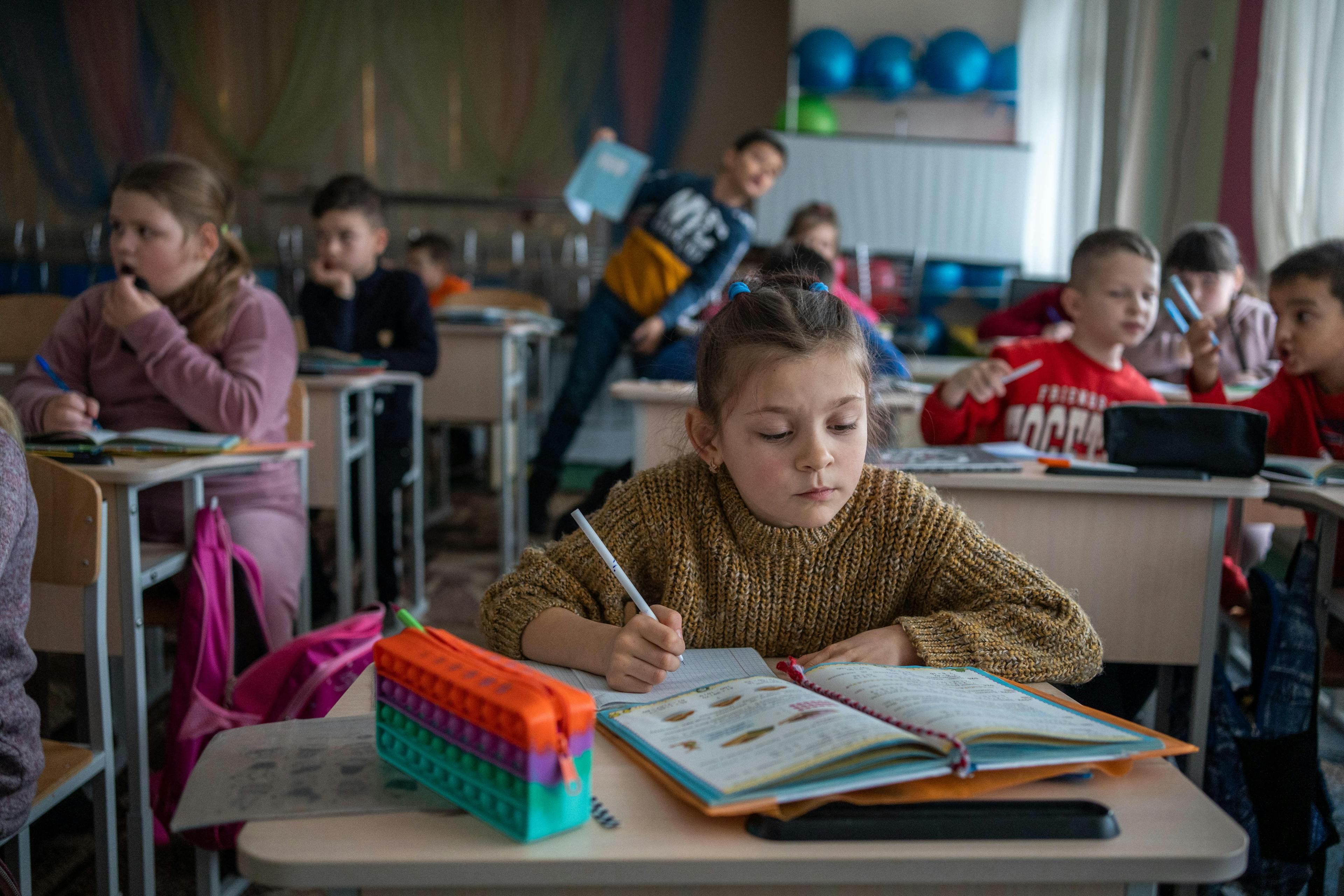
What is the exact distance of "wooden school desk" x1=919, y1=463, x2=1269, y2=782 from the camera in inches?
64.1

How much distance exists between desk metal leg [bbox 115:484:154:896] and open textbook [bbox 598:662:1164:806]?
1.08 m

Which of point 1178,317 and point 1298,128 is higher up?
point 1298,128

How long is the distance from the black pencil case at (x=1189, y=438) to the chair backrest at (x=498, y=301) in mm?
3275

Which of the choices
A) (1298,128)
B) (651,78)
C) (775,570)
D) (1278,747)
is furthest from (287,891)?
(651,78)

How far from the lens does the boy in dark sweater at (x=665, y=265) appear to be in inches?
132

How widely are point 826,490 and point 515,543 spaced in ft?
9.45

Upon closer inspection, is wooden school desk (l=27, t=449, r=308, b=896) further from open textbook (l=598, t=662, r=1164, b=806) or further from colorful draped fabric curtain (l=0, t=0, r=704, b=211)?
colorful draped fabric curtain (l=0, t=0, r=704, b=211)

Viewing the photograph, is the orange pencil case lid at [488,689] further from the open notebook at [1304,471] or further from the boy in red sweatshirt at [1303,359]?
the boy in red sweatshirt at [1303,359]

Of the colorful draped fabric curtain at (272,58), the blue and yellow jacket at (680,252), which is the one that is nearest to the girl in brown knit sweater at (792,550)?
the blue and yellow jacket at (680,252)

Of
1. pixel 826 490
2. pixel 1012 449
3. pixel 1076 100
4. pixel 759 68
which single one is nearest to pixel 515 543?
pixel 1012 449

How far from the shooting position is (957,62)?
19.7ft

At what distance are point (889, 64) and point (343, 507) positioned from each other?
15.2 feet

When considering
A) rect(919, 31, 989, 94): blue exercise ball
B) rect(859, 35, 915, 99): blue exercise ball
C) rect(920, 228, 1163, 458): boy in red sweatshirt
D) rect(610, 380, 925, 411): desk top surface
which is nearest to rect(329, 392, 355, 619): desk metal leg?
rect(610, 380, 925, 411): desk top surface

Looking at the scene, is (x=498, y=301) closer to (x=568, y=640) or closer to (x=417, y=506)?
(x=417, y=506)
